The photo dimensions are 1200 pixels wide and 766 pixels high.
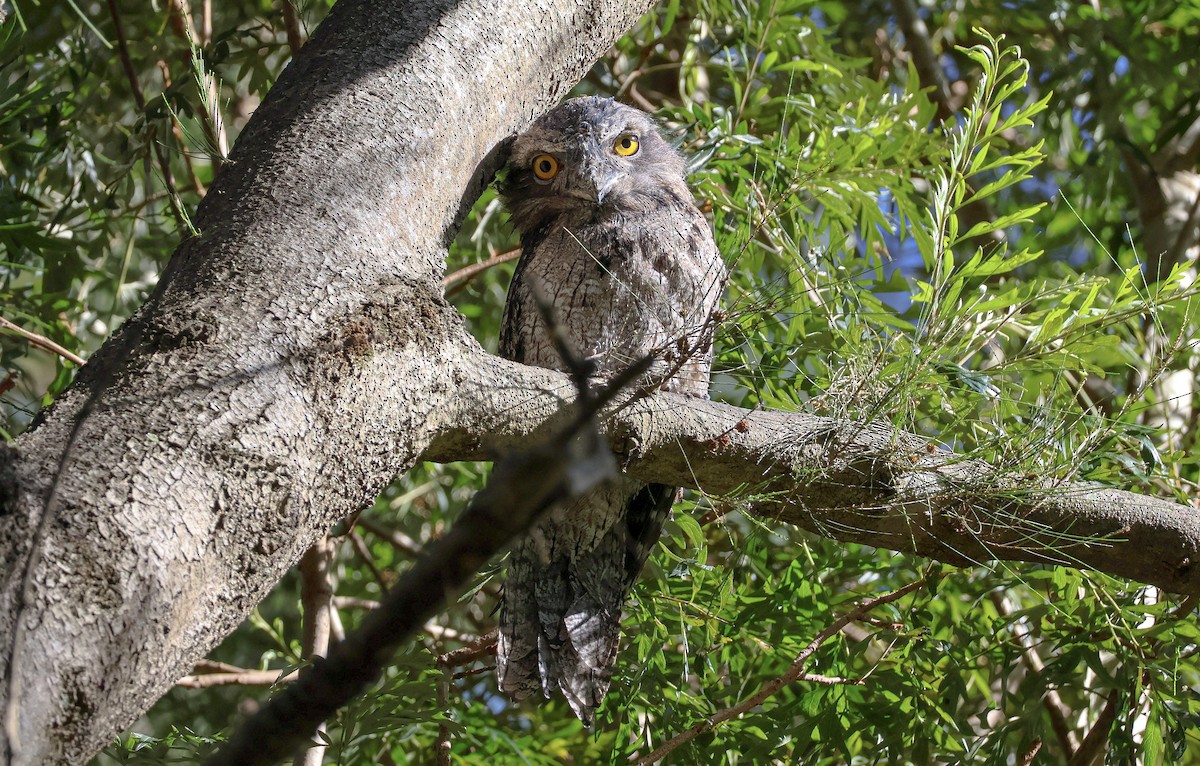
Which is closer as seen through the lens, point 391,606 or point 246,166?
point 391,606

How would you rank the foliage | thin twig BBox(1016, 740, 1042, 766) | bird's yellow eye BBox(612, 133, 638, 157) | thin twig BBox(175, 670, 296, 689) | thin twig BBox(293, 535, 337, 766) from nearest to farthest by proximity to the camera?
the foliage, thin twig BBox(1016, 740, 1042, 766), thin twig BBox(175, 670, 296, 689), thin twig BBox(293, 535, 337, 766), bird's yellow eye BBox(612, 133, 638, 157)

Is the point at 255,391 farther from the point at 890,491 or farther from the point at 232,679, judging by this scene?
the point at 232,679

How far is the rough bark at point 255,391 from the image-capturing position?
2.64 ft

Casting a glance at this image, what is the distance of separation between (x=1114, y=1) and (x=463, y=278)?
2.66 meters

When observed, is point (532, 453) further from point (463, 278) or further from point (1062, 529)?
point (463, 278)

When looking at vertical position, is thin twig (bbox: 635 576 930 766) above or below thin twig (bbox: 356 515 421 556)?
below

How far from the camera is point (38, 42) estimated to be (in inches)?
95.7

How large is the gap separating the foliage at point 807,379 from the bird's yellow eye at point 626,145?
0.13 meters

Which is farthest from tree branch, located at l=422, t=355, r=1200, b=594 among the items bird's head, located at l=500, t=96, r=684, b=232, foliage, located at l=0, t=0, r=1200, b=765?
bird's head, located at l=500, t=96, r=684, b=232

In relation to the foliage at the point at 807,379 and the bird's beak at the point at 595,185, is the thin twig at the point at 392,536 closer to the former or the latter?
the foliage at the point at 807,379

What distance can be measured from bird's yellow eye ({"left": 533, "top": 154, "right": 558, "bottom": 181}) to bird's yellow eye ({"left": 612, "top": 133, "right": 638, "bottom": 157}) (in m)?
0.17

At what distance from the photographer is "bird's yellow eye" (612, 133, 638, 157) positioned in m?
2.36

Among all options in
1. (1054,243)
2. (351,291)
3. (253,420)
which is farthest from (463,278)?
(1054,243)

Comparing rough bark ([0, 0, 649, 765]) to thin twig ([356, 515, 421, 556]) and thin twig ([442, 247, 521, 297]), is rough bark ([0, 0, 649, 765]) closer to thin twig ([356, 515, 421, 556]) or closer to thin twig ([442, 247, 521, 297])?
thin twig ([442, 247, 521, 297])
